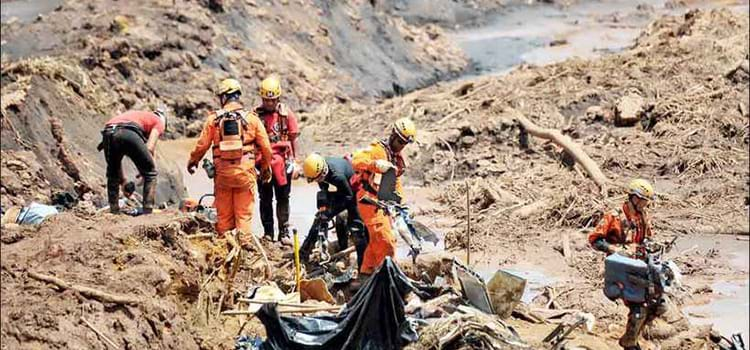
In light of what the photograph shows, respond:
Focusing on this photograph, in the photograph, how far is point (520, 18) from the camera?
34875 millimetres

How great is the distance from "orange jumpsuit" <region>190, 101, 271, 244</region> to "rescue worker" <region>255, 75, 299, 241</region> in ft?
2.11

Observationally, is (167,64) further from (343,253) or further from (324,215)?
(324,215)

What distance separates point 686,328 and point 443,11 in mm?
24908

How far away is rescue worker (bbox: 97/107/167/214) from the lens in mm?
9273

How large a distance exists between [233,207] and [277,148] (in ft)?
3.09

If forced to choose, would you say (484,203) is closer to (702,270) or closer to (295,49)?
(702,270)

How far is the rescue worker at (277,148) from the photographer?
396 inches

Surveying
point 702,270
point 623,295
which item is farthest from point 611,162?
point 623,295

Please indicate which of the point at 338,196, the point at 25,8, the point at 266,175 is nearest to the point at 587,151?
the point at 266,175

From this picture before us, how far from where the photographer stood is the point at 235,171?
927 centimetres

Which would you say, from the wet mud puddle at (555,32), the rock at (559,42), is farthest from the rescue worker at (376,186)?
the rock at (559,42)

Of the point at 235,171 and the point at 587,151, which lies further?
the point at 587,151

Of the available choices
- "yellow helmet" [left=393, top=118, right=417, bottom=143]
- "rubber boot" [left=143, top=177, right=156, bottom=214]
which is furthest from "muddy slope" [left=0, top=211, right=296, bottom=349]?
"yellow helmet" [left=393, top=118, right=417, bottom=143]

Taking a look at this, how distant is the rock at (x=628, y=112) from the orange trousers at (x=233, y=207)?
8756 mm
